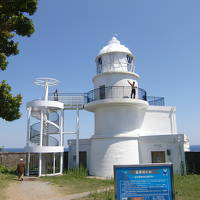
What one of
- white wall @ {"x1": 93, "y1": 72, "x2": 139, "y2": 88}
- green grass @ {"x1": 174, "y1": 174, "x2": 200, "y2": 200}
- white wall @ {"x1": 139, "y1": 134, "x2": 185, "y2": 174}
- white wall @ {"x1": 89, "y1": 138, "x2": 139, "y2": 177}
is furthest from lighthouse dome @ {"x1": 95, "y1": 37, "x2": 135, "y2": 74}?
green grass @ {"x1": 174, "y1": 174, "x2": 200, "y2": 200}

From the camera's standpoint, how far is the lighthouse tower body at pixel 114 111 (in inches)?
614

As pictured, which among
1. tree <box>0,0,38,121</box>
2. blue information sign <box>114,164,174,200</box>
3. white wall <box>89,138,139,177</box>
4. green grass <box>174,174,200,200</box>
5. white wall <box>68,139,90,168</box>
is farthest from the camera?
white wall <box>68,139,90,168</box>

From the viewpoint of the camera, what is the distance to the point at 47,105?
16.7m

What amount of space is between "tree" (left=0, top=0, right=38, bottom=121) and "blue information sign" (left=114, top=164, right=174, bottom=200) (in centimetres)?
483

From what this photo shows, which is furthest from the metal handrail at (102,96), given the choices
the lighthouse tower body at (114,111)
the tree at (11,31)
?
the tree at (11,31)

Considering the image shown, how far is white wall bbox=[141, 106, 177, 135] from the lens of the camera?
17891 millimetres

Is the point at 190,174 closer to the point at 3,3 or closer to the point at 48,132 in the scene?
the point at 48,132

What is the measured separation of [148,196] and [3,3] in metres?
7.89

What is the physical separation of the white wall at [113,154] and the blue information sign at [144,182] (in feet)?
33.4

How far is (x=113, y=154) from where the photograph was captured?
15.5 meters

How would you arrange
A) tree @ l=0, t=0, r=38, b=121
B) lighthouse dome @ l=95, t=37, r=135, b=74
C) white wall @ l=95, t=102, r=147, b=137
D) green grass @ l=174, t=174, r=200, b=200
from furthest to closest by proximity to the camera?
lighthouse dome @ l=95, t=37, r=135, b=74
white wall @ l=95, t=102, r=147, b=137
green grass @ l=174, t=174, r=200, b=200
tree @ l=0, t=0, r=38, b=121

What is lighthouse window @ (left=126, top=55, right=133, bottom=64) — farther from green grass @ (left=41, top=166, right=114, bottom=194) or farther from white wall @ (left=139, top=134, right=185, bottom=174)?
green grass @ (left=41, top=166, right=114, bottom=194)

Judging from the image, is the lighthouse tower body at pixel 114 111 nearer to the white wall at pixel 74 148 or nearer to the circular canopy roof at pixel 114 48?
the circular canopy roof at pixel 114 48

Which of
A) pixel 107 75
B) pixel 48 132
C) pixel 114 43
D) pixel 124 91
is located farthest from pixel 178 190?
pixel 114 43
